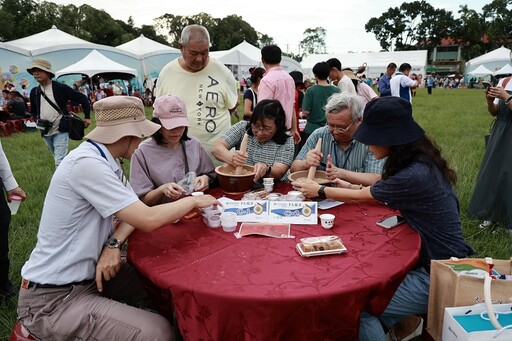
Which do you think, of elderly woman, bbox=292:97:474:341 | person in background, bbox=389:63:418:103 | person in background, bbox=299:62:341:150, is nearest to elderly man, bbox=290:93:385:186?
elderly woman, bbox=292:97:474:341

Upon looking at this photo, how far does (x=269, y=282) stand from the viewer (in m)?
1.29

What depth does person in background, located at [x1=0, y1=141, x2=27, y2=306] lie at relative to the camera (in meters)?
2.37

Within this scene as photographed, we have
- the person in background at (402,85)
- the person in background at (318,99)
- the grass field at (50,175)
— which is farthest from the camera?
the person in background at (402,85)

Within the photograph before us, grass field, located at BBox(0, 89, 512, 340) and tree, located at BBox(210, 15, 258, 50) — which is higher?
tree, located at BBox(210, 15, 258, 50)

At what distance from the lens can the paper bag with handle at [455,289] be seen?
4.81ft

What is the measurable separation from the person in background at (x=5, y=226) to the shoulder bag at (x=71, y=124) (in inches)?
71.9

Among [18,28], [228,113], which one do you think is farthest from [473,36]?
[228,113]

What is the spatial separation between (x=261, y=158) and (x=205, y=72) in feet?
3.32

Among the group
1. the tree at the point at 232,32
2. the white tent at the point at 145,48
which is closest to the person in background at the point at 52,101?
the white tent at the point at 145,48

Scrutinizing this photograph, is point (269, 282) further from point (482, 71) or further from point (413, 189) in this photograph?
point (482, 71)

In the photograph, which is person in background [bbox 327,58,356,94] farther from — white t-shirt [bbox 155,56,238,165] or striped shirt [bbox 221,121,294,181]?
striped shirt [bbox 221,121,294,181]

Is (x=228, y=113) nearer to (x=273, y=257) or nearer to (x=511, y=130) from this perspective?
(x=273, y=257)

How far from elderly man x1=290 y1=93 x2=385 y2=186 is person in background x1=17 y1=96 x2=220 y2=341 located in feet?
3.86

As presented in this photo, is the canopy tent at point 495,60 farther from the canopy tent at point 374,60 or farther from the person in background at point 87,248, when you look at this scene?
the person in background at point 87,248
